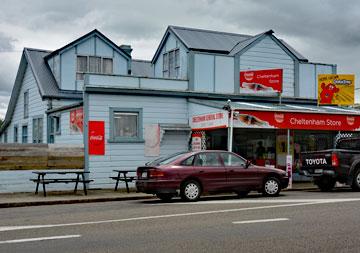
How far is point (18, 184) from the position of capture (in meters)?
19.4

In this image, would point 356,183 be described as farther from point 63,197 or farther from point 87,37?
point 87,37

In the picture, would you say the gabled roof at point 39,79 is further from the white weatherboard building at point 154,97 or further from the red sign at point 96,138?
the red sign at point 96,138

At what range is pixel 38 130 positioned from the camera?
94.6ft

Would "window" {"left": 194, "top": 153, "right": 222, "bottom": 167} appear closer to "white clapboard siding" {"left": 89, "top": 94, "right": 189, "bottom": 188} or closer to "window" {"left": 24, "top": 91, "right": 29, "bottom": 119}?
"white clapboard siding" {"left": 89, "top": 94, "right": 189, "bottom": 188}

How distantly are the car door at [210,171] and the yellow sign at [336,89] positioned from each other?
1089 cm

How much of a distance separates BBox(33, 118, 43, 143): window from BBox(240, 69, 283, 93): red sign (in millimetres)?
10343

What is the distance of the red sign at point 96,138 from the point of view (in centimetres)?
2100

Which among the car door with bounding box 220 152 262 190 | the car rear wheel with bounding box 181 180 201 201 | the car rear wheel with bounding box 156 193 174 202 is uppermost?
the car door with bounding box 220 152 262 190

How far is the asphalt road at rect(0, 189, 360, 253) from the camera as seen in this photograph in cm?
851

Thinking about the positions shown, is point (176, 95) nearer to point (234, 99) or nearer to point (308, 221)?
point (234, 99)

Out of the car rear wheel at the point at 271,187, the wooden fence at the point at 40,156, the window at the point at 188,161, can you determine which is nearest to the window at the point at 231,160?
the car rear wheel at the point at 271,187

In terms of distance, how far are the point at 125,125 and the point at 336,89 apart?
10414 millimetres

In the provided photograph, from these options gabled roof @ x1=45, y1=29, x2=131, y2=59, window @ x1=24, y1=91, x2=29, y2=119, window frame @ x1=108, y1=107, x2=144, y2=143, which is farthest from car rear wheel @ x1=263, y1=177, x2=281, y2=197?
window @ x1=24, y1=91, x2=29, y2=119

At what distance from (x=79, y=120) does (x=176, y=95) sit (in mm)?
4027
